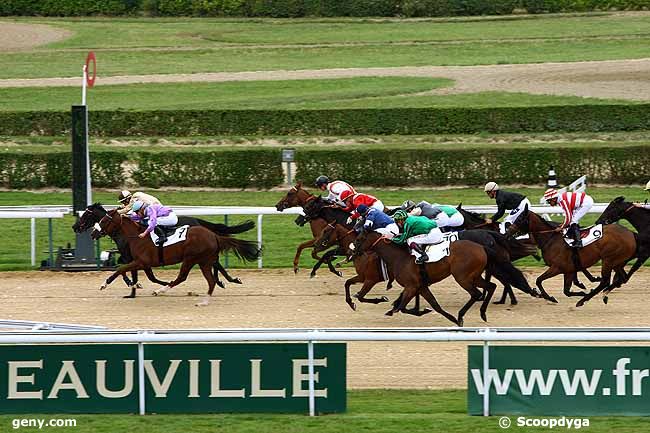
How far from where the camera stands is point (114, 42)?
37000 mm

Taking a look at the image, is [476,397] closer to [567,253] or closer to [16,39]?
[567,253]

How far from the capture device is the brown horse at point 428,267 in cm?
1124

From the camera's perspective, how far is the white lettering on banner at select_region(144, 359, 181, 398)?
819 centimetres

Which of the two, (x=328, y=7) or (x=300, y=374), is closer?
(x=300, y=374)

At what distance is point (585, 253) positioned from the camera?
482 inches

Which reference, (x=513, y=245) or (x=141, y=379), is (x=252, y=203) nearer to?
(x=513, y=245)

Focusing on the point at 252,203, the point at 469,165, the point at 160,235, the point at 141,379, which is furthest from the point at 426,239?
the point at 469,165


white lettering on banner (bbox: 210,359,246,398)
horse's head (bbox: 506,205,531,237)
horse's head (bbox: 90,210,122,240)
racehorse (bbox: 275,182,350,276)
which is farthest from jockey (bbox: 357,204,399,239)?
white lettering on banner (bbox: 210,359,246,398)

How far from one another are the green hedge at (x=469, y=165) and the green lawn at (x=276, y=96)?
5.70m

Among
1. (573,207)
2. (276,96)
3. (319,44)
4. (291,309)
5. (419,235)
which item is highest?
(319,44)

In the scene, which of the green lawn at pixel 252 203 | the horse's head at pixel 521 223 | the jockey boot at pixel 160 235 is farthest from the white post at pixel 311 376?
the green lawn at pixel 252 203

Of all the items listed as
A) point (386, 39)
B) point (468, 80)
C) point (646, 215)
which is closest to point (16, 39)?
point (386, 39)

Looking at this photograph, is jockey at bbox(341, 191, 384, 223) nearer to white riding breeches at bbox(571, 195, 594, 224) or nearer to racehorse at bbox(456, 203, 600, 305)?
racehorse at bbox(456, 203, 600, 305)

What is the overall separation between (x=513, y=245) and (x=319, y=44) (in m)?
24.6
